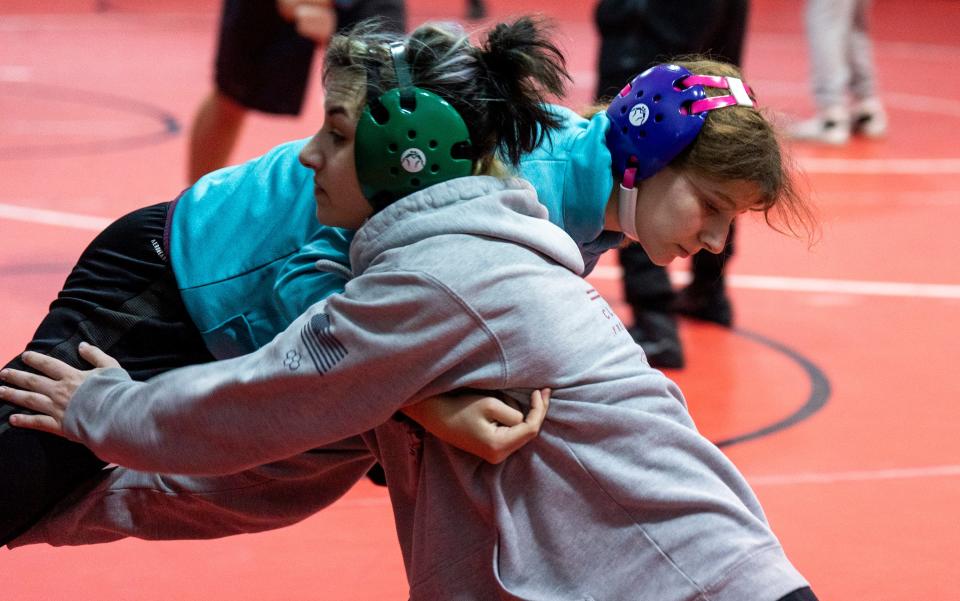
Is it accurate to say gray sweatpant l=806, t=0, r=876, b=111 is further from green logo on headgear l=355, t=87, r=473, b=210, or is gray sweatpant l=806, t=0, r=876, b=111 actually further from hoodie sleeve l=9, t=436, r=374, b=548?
green logo on headgear l=355, t=87, r=473, b=210

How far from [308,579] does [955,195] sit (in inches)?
183

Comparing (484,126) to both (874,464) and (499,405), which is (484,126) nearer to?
(499,405)

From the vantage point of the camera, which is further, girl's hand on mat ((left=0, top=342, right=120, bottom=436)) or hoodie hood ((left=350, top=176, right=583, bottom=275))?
girl's hand on mat ((left=0, top=342, right=120, bottom=436))

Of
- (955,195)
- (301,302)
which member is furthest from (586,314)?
(955,195)

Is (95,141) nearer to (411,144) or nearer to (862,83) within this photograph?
(862,83)

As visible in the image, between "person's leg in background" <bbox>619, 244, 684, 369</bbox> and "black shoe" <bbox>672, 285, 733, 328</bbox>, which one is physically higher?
"person's leg in background" <bbox>619, 244, 684, 369</bbox>

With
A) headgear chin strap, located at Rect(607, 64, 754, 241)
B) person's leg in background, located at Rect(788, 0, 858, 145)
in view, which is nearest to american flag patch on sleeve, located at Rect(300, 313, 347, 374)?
headgear chin strap, located at Rect(607, 64, 754, 241)

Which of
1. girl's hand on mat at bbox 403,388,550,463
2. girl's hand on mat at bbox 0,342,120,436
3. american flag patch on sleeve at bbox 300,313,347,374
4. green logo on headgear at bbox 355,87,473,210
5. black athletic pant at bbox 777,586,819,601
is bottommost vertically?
black athletic pant at bbox 777,586,819,601

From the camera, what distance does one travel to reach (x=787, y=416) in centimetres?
375

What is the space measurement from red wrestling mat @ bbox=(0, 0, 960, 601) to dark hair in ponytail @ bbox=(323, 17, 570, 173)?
0.26 metres

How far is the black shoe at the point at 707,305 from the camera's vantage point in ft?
15.0

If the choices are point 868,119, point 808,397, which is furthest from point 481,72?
point 868,119

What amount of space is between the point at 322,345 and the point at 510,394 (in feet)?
0.87

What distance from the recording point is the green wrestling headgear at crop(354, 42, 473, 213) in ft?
6.03
